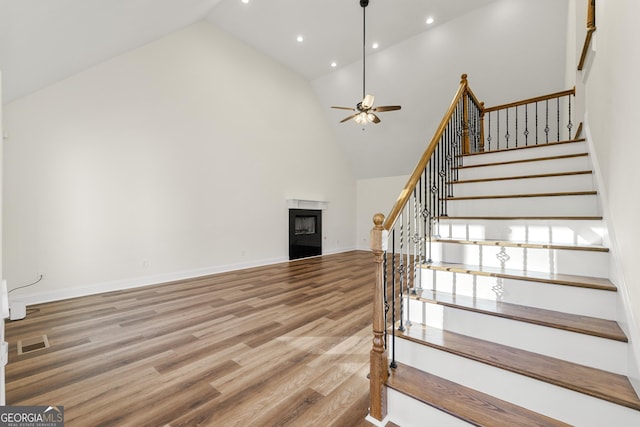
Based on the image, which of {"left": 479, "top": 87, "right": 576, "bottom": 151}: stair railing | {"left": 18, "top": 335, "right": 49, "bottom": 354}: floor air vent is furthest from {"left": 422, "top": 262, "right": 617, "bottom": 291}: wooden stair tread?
{"left": 18, "top": 335, "right": 49, "bottom": 354}: floor air vent

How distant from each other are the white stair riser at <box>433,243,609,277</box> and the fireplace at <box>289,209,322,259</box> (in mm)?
4630

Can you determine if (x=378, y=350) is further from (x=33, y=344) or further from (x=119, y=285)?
→ (x=119, y=285)

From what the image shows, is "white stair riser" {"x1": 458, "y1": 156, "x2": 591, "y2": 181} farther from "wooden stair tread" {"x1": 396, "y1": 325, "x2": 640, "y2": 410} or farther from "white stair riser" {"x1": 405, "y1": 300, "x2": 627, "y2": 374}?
"wooden stair tread" {"x1": 396, "y1": 325, "x2": 640, "y2": 410}

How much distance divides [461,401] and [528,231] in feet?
4.87

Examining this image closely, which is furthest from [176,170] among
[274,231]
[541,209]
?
[541,209]

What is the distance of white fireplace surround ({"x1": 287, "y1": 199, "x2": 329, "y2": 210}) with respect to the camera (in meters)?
6.80

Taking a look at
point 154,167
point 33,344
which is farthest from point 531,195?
point 154,167

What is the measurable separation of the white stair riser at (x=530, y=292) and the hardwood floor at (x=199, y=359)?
84 centimetres

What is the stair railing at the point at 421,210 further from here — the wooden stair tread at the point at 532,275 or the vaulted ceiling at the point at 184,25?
the vaulted ceiling at the point at 184,25

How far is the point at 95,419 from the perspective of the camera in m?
1.64

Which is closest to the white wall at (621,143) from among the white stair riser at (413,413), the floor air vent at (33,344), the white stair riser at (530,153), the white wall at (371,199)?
the white stair riser at (530,153)

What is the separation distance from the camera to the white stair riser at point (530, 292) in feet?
5.44

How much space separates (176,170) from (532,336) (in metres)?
5.02

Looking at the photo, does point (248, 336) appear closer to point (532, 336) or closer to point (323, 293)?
point (323, 293)
